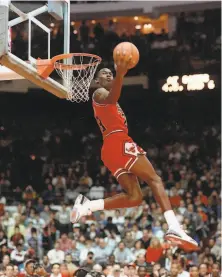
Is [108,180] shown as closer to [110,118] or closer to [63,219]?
[63,219]

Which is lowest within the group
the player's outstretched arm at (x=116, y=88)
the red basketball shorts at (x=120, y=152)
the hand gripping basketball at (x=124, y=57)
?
the red basketball shorts at (x=120, y=152)

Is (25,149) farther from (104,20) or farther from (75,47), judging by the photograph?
(104,20)

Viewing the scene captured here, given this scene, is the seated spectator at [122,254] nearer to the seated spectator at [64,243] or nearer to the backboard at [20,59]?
the seated spectator at [64,243]

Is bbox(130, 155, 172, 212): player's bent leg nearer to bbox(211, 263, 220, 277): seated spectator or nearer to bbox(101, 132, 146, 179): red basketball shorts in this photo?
bbox(101, 132, 146, 179): red basketball shorts

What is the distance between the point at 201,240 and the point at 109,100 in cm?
858

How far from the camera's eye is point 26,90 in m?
22.1

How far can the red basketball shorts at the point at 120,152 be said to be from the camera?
7.57 meters

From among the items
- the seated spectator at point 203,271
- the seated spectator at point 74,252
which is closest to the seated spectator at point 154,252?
the seated spectator at point 74,252

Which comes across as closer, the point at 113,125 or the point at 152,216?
the point at 113,125

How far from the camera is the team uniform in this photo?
758 cm

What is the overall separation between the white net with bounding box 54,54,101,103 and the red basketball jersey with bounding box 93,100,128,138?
84cm

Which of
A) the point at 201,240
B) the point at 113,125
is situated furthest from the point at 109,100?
the point at 201,240

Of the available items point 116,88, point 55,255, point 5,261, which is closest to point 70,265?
point 5,261

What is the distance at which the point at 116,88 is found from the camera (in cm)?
717
